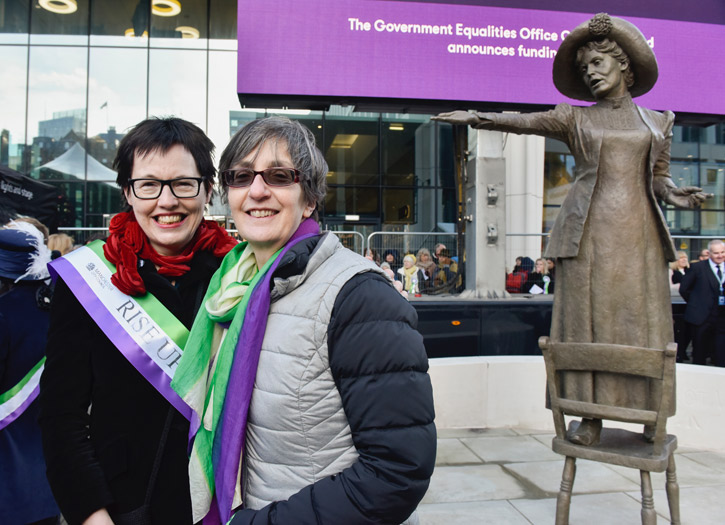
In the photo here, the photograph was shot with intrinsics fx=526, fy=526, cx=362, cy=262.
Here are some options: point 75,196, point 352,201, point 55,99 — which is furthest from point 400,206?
point 55,99

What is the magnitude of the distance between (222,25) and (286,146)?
16101 mm

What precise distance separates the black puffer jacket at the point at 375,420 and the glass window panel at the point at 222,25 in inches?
632

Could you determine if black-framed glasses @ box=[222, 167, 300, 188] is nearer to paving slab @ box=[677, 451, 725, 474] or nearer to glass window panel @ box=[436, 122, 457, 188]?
paving slab @ box=[677, 451, 725, 474]

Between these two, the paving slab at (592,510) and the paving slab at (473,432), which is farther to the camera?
the paving slab at (473,432)

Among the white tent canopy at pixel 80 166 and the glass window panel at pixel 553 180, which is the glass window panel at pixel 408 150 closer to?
the glass window panel at pixel 553 180

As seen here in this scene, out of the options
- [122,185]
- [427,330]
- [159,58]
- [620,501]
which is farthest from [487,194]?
[159,58]

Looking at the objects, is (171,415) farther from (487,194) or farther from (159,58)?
(159,58)

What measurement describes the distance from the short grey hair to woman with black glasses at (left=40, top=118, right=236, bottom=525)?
38cm

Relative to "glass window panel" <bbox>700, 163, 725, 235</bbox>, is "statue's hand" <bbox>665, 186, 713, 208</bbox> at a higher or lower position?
lower

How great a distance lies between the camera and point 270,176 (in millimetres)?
1402

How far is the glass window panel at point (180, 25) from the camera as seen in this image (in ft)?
50.2

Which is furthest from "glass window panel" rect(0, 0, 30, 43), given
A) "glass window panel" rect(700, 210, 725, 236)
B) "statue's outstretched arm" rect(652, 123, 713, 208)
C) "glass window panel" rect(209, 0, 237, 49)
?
"glass window panel" rect(700, 210, 725, 236)

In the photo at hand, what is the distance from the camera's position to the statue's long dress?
2916 mm

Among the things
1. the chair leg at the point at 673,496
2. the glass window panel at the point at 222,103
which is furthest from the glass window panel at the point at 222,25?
the chair leg at the point at 673,496
